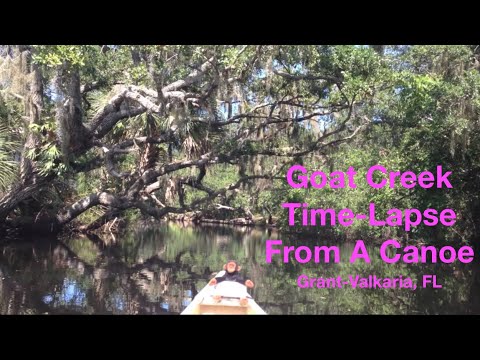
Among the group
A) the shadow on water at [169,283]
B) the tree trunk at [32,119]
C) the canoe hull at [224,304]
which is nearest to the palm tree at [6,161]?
the tree trunk at [32,119]

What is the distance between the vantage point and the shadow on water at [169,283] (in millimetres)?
7547

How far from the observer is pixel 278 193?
24672 millimetres

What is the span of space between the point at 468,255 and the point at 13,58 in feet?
44.7

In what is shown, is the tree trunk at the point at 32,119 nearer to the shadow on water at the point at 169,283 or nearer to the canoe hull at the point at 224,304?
the shadow on water at the point at 169,283

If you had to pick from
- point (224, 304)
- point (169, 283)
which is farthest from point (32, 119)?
point (224, 304)

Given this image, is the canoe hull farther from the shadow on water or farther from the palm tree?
the palm tree

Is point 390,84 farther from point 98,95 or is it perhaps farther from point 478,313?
point 98,95

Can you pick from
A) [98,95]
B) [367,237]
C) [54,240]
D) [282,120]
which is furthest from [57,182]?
[367,237]

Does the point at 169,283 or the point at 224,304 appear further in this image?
the point at 169,283

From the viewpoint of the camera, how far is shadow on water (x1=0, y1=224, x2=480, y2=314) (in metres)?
7.55

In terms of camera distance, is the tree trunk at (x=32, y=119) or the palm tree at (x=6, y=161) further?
the tree trunk at (x=32, y=119)

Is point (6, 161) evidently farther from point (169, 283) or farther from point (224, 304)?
point (224, 304)

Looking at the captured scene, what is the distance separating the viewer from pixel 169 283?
9.73 metres

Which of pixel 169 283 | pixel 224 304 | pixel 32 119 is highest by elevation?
pixel 32 119
